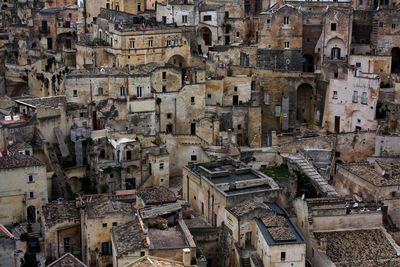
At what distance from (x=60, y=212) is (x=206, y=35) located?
31.4 metres

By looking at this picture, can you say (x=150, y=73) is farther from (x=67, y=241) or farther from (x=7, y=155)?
(x=67, y=241)

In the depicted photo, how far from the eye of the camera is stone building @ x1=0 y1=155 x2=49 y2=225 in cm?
4281

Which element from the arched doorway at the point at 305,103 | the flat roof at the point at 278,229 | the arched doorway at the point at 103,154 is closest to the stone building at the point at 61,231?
the arched doorway at the point at 103,154

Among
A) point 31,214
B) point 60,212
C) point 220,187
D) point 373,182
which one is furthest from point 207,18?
point 60,212

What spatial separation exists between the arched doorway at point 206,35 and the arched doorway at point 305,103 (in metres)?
10.4

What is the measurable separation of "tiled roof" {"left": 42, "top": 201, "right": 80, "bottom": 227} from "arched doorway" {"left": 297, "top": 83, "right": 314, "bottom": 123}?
26299 mm

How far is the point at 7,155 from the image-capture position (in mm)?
44656

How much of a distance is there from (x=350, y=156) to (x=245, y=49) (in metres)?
14.4

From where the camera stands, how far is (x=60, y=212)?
4009 centimetres

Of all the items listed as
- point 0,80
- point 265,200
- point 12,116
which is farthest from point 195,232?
point 0,80

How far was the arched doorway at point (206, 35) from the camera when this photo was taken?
Answer: 221 feet

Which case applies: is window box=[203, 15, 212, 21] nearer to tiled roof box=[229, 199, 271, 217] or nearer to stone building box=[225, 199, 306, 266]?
stone building box=[225, 199, 306, 266]

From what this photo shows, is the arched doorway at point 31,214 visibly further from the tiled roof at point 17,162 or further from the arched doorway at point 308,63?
the arched doorway at point 308,63

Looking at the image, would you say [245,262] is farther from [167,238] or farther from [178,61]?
[178,61]
